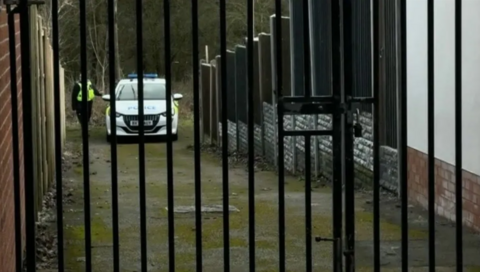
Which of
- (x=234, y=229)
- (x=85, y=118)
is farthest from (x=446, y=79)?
(x=85, y=118)

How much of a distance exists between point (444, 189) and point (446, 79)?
1311 millimetres

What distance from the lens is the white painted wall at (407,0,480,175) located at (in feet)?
33.2

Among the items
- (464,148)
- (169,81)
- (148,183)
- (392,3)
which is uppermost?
(392,3)

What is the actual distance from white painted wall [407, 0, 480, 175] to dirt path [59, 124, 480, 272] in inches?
36.2

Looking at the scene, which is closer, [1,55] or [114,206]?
[114,206]

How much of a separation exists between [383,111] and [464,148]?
121 inches

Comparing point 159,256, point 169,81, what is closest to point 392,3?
point 159,256

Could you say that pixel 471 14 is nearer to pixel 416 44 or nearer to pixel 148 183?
pixel 416 44

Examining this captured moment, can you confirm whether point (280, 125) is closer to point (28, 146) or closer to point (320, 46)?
point (28, 146)

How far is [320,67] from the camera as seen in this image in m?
16.0

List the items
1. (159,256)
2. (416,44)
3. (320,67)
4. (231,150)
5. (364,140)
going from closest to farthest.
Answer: (159,256)
(416,44)
(364,140)
(320,67)
(231,150)

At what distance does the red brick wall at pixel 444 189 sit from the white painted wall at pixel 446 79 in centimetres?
12

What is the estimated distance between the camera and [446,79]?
11016 millimetres

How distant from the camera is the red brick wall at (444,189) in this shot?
34.1 feet
